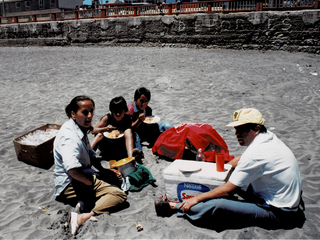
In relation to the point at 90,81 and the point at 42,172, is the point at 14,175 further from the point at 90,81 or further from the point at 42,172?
the point at 90,81

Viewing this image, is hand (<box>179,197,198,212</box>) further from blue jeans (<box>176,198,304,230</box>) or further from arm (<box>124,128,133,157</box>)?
arm (<box>124,128,133,157</box>)

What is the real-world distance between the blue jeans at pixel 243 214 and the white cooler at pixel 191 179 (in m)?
0.19

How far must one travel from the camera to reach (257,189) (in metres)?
2.60

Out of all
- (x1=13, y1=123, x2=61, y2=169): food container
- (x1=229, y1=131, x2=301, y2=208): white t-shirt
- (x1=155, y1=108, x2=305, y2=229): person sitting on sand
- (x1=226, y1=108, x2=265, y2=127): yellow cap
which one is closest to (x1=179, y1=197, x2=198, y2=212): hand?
(x1=155, y1=108, x2=305, y2=229): person sitting on sand

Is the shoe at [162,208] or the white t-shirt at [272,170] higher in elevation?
the white t-shirt at [272,170]

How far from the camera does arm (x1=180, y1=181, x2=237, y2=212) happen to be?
8.20ft

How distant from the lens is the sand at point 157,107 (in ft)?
8.93

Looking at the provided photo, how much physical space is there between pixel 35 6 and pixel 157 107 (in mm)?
46770

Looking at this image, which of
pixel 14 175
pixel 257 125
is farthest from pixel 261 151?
pixel 14 175

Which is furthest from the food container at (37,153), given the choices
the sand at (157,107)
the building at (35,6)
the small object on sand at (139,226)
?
the building at (35,6)

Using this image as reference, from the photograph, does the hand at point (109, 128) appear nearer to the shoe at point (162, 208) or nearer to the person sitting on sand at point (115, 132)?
the person sitting on sand at point (115, 132)

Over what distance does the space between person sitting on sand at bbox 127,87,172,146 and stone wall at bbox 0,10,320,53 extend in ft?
37.8

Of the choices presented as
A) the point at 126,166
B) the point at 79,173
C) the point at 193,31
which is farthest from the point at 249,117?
the point at 193,31

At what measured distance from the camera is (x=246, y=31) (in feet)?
46.6
